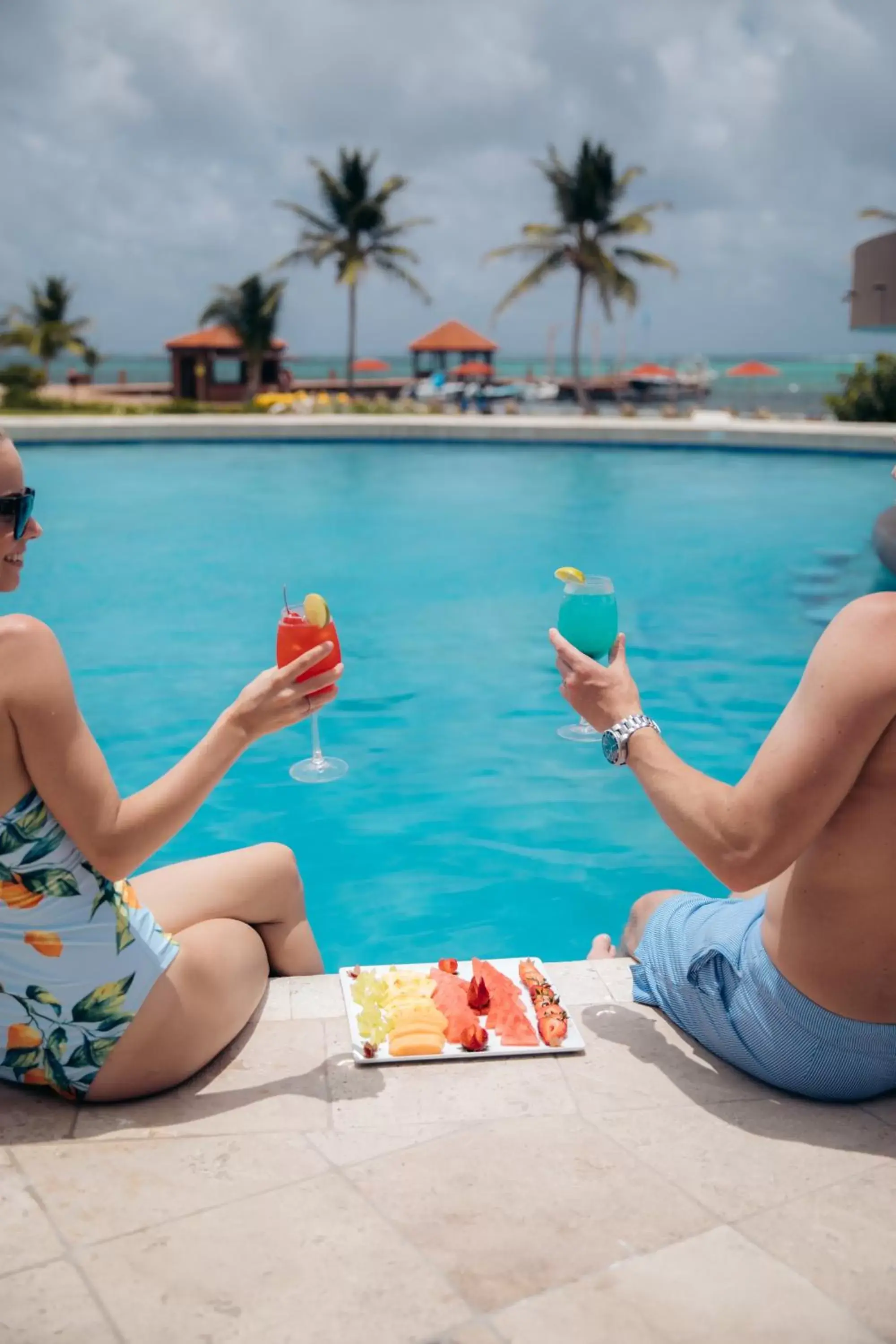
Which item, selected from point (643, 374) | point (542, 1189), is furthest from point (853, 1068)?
point (643, 374)

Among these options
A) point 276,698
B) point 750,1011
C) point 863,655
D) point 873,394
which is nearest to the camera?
point 863,655

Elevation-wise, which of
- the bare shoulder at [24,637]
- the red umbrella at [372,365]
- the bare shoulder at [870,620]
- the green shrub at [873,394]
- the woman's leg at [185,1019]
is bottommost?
the woman's leg at [185,1019]

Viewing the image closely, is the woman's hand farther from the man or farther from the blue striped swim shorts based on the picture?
the blue striped swim shorts

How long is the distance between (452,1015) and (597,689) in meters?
0.85

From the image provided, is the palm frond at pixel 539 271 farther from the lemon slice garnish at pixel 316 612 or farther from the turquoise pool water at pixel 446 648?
the lemon slice garnish at pixel 316 612

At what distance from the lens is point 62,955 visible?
2.25m

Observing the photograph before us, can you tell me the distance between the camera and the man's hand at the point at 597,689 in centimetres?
237

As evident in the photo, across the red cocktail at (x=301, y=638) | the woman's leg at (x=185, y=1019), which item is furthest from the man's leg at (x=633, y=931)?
the red cocktail at (x=301, y=638)

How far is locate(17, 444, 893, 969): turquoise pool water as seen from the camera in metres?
5.36

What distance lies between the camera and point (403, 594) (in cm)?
1030

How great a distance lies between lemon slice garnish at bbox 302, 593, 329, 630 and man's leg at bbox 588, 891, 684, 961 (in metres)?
1.15

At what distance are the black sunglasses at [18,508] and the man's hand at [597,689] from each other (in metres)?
0.99

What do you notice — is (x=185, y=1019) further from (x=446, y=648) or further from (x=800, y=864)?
(x=446, y=648)

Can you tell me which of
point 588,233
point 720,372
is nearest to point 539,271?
point 588,233
